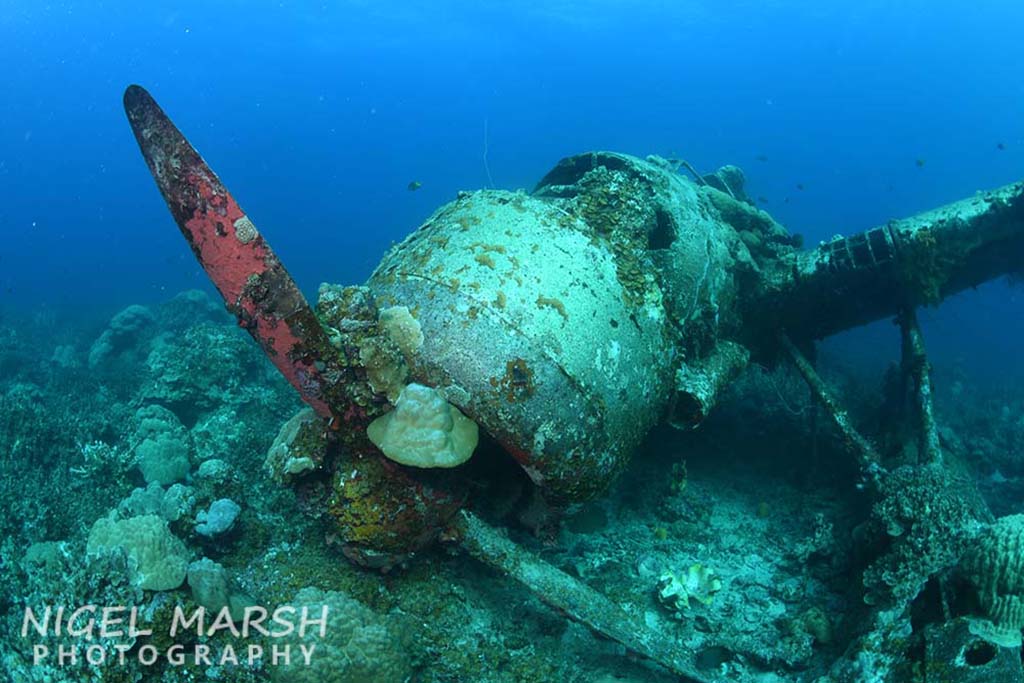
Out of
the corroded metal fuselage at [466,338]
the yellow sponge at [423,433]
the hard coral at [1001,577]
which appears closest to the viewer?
the corroded metal fuselage at [466,338]

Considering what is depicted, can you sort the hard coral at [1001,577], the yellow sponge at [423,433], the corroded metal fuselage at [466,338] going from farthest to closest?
the hard coral at [1001,577]
the yellow sponge at [423,433]
the corroded metal fuselage at [466,338]

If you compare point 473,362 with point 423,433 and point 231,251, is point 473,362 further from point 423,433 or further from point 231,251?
point 231,251

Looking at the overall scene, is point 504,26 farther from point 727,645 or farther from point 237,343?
point 727,645

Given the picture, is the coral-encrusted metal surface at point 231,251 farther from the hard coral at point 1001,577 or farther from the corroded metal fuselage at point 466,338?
the hard coral at point 1001,577

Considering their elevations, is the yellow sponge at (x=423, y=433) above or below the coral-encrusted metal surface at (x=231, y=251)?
below

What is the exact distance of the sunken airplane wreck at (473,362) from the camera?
3408 millimetres

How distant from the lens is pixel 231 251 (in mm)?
3260

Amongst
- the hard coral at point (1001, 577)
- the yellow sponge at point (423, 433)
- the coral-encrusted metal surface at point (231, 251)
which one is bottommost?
the yellow sponge at point (423, 433)

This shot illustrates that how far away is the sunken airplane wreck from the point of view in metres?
3.41

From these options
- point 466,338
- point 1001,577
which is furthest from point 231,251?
point 1001,577

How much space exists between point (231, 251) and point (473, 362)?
1570 mm

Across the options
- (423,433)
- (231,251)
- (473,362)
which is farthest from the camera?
(473,362)

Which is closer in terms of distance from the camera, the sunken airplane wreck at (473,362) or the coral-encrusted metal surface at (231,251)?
the coral-encrusted metal surface at (231,251)

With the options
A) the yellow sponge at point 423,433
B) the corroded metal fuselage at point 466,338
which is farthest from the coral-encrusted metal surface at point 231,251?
the yellow sponge at point 423,433
